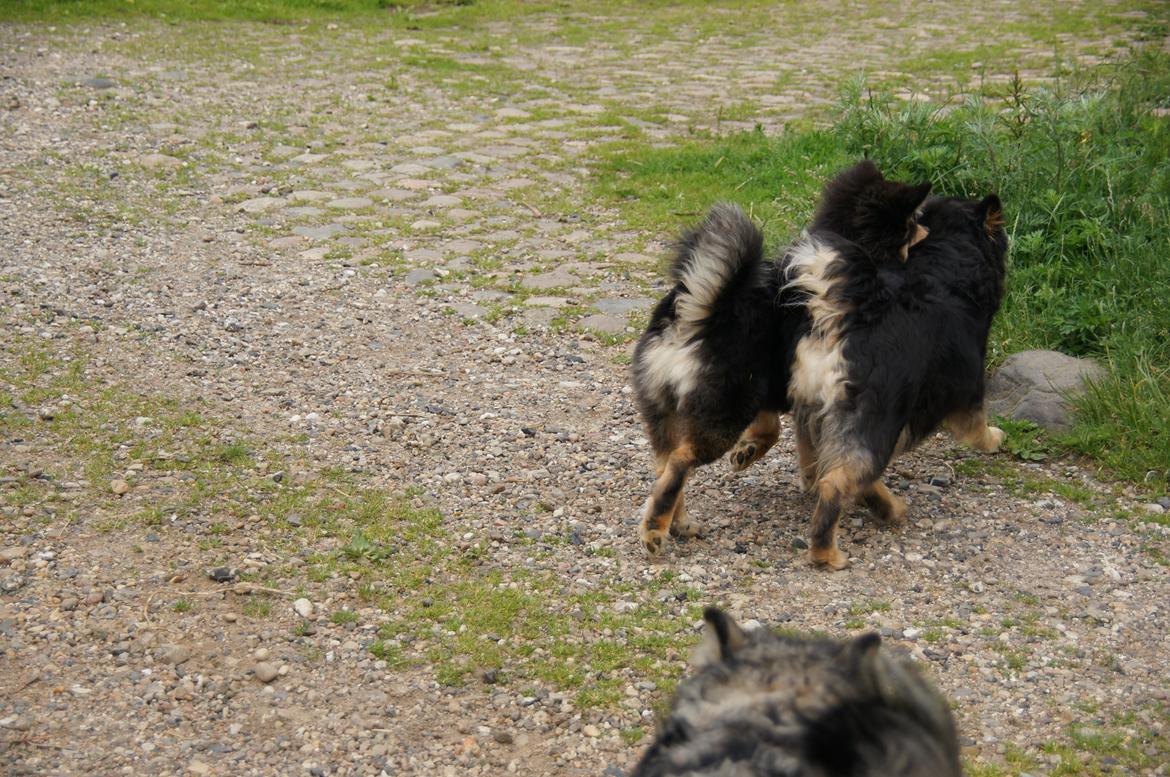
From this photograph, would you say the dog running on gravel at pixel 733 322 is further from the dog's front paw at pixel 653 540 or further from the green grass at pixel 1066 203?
the green grass at pixel 1066 203

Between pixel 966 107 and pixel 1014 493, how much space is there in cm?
380

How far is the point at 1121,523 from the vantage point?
5441mm

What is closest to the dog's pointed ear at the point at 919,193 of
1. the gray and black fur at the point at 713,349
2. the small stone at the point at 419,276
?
the gray and black fur at the point at 713,349

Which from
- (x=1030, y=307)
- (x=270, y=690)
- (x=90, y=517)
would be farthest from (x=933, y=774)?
(x=1030, y=307)

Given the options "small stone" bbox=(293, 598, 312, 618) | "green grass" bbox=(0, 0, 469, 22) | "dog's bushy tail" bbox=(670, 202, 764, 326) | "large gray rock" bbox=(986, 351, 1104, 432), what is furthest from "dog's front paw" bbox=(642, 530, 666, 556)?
"green grass" bbox=(0, 0, 469, 22)

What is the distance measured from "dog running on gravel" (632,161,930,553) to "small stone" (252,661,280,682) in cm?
172

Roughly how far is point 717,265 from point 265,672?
2.47 meters

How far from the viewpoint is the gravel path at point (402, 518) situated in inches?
165

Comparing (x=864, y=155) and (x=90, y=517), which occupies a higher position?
(x=864, y=155)

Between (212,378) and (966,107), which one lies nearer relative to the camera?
(212,378)

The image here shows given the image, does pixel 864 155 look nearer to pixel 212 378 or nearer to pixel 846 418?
pixel 846 418

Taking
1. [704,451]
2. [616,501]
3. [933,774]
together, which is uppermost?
[933,774]

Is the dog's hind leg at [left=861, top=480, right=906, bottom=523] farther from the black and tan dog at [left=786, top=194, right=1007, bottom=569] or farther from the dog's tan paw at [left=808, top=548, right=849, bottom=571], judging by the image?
the dog's tan paw at [left=808, top=548, right=849, bottom=571]

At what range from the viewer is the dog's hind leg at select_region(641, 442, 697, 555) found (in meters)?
5.20
